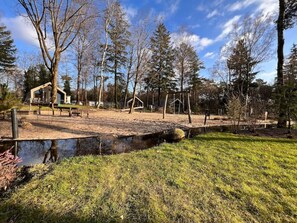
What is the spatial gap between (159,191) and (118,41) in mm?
27567

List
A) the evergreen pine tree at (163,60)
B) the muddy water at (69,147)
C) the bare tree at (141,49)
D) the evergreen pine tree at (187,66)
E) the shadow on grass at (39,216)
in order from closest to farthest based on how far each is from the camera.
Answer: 1. the shadow on grass at (39,216)
2. the muddy water at (69,147)
3. the bare tree at (141,49)
4. the evergreen pine tree at (187,66)
5. the evergreen pine tree at (163,60)

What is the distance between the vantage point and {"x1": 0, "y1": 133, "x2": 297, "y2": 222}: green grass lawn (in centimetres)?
228

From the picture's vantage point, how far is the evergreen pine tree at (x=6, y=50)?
2797cm

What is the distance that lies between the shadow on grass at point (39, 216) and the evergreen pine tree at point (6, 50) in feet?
112

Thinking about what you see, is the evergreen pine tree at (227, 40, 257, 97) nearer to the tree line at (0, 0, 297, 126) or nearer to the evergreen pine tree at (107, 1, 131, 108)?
the tree line at (0, 0, 297, 126)

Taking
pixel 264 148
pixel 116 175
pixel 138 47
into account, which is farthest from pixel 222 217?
pixel 138 47

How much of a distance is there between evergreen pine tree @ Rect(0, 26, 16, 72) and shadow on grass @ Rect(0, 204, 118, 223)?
112 ft

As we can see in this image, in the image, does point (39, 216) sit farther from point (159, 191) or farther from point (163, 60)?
point (163, 60)

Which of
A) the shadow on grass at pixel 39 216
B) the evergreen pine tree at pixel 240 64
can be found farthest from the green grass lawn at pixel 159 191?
the evergreen pine tree at pixel 240 64

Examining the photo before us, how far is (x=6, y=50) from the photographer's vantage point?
93.5 feet

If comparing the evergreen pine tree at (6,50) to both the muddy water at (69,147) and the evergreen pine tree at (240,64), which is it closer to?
the muddy water at (69,147)

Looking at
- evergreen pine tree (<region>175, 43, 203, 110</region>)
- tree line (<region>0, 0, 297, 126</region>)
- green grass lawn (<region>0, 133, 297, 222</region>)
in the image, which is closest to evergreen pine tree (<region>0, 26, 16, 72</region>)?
tree line (<region>0, 0, 297, 126</region>)

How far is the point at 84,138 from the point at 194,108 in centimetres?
2476

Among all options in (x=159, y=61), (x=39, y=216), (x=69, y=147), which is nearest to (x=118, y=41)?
(x=159, y=61)
